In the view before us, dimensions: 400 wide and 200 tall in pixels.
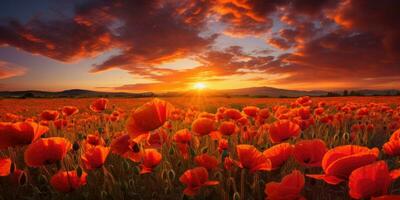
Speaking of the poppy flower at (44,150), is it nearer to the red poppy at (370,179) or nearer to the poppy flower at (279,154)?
the poppy flower at (279,154)

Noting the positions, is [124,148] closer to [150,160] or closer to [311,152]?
[150,160]

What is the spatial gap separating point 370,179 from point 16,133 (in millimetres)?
2214

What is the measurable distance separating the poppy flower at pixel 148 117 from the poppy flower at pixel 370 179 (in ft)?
4.13

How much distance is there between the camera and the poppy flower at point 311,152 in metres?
1.77

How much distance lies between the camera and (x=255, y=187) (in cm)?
219

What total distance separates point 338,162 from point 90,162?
172cm

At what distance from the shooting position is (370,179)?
44.4 inches

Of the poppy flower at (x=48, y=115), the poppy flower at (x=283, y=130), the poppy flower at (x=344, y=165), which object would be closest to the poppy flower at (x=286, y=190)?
the poppy flower at (x=344, y=165)

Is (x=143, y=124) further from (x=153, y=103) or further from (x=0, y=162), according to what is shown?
(x=0, y=162)

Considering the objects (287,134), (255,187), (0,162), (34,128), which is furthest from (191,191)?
(0,162)

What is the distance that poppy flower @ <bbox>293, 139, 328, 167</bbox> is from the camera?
177cm

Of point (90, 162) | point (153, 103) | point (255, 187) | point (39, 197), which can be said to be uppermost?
point (153, 103)

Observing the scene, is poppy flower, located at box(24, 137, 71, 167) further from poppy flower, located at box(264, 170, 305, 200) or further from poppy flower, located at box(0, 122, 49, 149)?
poppy flower, located at box(264, 170, 305, 200)

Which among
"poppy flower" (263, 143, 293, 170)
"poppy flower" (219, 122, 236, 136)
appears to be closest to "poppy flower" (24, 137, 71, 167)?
"poppy flower" (263, 143, 293, 170)
